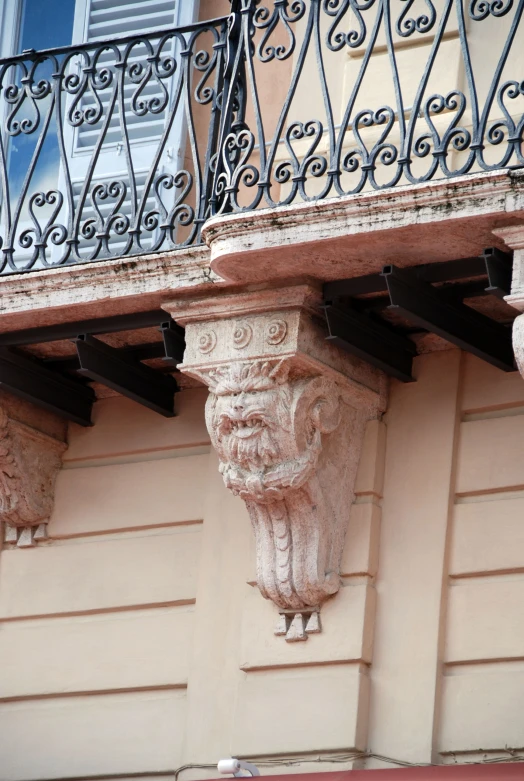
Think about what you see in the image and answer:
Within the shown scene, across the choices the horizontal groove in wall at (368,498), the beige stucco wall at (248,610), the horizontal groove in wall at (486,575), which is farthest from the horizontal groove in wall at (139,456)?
the horizontal groove in wall at (486,575)

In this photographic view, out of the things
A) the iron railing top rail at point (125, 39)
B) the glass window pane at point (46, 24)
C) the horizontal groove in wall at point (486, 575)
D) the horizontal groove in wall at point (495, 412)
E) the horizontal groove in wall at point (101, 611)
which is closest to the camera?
the horizontal groove in wall at point (486, 575)

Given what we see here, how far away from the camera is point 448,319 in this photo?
23.0ft

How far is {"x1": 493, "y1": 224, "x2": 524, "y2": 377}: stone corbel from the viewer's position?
6527 millimetres

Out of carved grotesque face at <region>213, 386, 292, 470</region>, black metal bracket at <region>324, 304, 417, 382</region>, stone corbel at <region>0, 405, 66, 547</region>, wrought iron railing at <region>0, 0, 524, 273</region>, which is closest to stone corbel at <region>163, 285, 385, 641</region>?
carved grotesque face at <region>213, 386, 292, 470</region>

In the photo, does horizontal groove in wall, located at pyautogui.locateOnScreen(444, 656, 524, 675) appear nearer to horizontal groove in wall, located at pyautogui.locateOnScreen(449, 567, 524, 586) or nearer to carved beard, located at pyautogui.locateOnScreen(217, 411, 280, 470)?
horizontal groove in wall, located at pyautogui.locateOnScreen(449, 567, 524, 586)

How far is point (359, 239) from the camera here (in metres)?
6.71

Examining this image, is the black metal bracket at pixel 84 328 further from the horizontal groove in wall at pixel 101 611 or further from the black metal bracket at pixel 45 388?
the horizontal groove in wall at pixel 101 611

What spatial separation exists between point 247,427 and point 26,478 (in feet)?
4.88

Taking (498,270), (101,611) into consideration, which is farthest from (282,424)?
(101,611)

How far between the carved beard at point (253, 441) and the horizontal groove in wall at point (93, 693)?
1150 mm

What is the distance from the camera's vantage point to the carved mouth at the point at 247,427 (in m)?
7.23

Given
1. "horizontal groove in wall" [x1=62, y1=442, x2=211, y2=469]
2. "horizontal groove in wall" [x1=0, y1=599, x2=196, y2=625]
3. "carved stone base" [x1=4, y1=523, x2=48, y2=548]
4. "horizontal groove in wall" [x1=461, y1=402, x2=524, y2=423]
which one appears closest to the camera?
"horizontal groove in wall" [x1=461, y1=402, x2=524, y2=423]

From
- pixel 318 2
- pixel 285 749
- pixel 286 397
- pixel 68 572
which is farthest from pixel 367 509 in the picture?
pixel 318 2

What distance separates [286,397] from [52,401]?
4.79 feet
